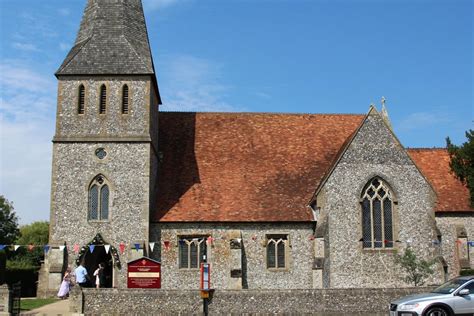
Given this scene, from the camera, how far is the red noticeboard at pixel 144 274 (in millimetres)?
23734

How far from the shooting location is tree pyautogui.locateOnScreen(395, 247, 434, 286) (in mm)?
26422

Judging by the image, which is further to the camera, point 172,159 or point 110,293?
point 172,159

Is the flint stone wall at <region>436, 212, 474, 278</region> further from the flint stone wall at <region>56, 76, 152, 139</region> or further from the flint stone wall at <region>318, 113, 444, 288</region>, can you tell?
the flint stone wall at <region>56, 76, 152, 139</region>

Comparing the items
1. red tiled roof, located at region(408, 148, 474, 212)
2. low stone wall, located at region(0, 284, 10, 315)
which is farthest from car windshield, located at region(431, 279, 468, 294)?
low stone wall, located at region(0, 284, 10, 315)

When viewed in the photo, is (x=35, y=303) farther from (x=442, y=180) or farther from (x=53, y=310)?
(x=442, y=180)

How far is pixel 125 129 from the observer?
30.1 meters

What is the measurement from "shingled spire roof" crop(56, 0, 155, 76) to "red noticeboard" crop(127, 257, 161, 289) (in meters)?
10.9

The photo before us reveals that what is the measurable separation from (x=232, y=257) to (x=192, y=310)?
24.5ft

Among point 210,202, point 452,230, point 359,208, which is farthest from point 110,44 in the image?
point 452,230

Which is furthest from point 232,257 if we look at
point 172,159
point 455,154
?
point 455,154

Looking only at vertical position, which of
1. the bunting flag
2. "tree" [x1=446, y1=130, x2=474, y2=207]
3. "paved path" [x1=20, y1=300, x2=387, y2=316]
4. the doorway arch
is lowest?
"paved path" [x1=20, y1=300, x2=387, y2=316]

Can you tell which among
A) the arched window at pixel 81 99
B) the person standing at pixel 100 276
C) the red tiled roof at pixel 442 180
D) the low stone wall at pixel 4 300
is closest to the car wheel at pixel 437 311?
the low stone wall at pixel 4 300

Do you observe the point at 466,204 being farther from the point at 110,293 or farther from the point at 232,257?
the point at 110,293

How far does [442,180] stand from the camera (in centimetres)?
3350
